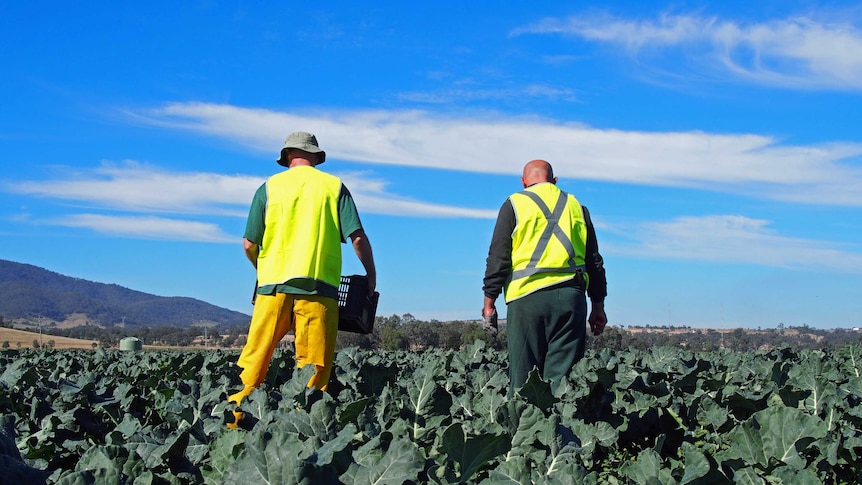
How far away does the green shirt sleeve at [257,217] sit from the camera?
5684 millimetres

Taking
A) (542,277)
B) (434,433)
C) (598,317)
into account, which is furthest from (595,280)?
(434,433)

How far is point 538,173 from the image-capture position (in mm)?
6422

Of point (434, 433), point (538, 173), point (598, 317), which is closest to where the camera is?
point (434, 433)

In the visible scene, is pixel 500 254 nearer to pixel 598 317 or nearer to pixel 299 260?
pixel 598 317

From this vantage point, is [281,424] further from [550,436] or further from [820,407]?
[820,407]

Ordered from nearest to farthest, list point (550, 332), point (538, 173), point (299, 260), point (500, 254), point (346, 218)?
point (299, 260), point (346, 218), point (550, 332), point (500, 254), point (538, 173)

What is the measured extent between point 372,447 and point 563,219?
4.07m

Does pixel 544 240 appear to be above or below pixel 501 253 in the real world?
above

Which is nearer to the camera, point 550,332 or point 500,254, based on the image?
point 550,332

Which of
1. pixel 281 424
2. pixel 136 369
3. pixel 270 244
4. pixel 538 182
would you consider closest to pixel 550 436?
pixel 281 424

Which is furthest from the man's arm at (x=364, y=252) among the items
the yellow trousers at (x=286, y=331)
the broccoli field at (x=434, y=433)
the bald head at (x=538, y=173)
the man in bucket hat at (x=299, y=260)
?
the bald head at (x=538, y=173)

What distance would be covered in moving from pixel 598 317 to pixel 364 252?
226 cm

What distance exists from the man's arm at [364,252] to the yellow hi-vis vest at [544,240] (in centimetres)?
110

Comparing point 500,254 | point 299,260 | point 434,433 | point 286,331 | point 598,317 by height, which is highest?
point 500,254
